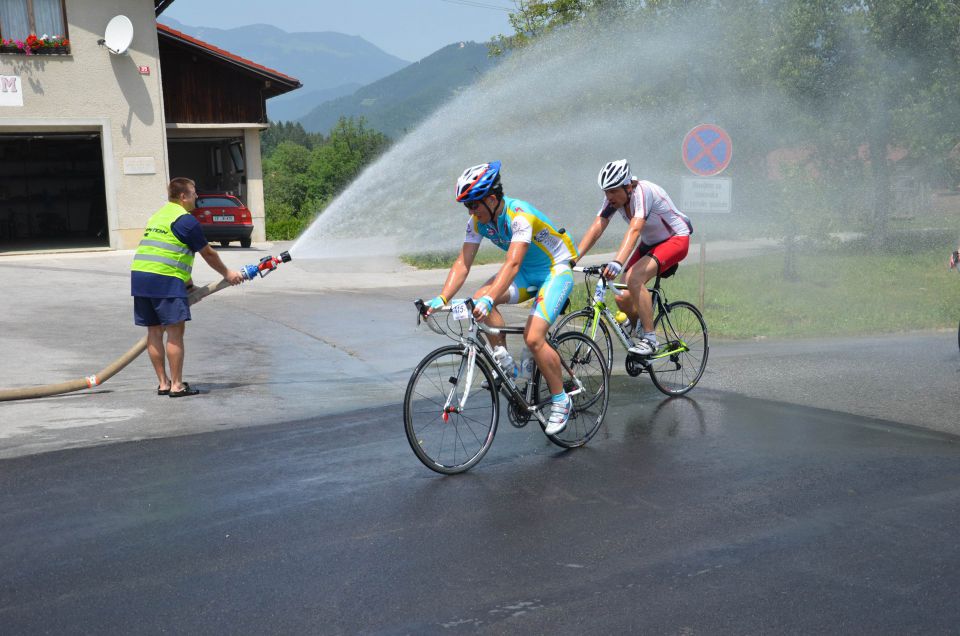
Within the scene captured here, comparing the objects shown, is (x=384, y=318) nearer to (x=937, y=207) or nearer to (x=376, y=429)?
(x=376, y=429)

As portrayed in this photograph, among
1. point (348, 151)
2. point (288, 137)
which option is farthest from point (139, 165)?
point (288, 137)

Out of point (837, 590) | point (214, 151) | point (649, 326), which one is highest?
point (214, 151)

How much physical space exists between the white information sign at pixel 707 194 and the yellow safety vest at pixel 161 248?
754cm

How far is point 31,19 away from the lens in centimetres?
2286

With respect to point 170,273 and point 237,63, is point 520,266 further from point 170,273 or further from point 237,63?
point 237,63

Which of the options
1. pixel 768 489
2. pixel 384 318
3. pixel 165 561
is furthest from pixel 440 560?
→ pixel 384 318

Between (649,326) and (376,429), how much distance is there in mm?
2532

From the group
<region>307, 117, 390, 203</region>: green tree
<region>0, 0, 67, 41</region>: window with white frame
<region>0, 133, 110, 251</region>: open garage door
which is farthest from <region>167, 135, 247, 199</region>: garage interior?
<region>307, 117, 390, 203</region>: green tree

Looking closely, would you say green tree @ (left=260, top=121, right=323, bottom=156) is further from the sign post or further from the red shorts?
the red shorts

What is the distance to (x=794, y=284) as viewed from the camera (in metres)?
18.1

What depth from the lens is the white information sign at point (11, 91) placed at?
2259cm

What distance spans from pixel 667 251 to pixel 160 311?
447 cm

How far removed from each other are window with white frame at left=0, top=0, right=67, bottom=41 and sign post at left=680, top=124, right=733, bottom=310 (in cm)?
1722

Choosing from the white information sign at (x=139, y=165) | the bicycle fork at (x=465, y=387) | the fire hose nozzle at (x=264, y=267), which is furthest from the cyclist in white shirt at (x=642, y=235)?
the white information sign at (x=139, y=165)
